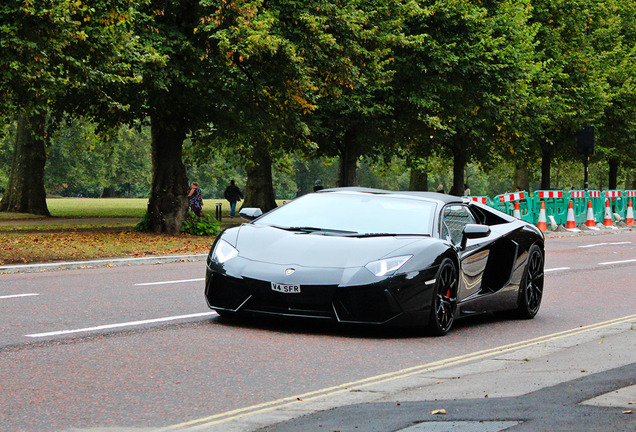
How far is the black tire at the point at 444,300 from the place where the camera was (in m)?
9.15

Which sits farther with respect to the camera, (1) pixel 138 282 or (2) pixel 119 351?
(1) pixel 138 282

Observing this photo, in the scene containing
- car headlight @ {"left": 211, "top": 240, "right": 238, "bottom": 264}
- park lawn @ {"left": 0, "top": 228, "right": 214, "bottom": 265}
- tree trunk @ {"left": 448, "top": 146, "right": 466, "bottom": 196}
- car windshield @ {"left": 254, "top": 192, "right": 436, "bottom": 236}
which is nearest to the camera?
car headlight @ {"left": 211, "top": 240, "right": 238, "bottom": 264}

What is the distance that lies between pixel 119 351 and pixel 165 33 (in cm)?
1670

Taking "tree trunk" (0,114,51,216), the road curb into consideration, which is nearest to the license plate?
the road curb

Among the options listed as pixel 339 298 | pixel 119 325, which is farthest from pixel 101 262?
pixel 339 298

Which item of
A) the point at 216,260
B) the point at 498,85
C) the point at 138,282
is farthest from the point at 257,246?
the point at 498,85

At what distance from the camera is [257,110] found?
1076 inches

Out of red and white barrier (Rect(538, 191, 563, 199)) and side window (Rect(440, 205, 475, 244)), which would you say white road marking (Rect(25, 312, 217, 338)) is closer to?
side window (Rect(440, 205, 475, 244))

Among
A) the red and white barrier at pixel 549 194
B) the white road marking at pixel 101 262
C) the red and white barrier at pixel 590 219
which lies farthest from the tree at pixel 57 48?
the red and white barrier at pixel 590 219

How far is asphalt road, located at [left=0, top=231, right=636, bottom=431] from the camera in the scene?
5.99 m

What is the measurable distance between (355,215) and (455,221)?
41.6 inches

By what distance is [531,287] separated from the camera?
439 inches

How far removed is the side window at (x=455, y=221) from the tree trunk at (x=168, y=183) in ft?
52.4

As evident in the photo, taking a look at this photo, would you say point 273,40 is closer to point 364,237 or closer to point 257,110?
point 257,110
